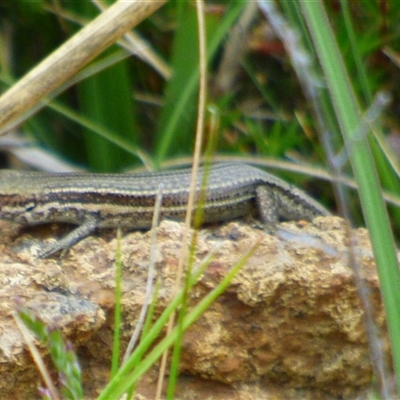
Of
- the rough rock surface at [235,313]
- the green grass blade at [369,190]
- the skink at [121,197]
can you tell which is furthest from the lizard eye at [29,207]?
the green grass blade at [369,190]

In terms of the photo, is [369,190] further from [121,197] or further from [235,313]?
[121,197]

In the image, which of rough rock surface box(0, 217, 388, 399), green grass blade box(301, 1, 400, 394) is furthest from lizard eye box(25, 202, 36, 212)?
green grass blade box(301, 1, 400, 394)

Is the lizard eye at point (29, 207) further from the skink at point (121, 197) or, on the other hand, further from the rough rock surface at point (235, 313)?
the rough rock surface at point (235, 313)

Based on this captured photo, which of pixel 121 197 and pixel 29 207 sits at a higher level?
pixel 121 197

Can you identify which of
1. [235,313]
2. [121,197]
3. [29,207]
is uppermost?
[121,197]

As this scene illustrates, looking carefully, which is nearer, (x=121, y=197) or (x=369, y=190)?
(x=369, y=190)

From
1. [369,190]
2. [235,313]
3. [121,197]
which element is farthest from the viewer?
[121,197]

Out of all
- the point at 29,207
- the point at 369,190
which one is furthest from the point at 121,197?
the point at 369,190

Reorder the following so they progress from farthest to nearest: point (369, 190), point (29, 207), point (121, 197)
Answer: point (121, 197) < point (29, 207) < point (369, 190)

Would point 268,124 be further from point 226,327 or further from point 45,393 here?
point 45,393
